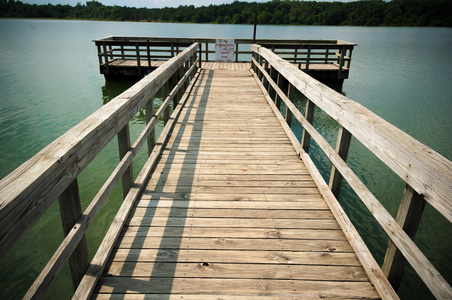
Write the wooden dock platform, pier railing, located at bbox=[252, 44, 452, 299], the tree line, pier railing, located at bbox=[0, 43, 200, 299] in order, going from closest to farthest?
pier railing, located at bbox=[0, 43, 200, 299] < pier railing, located at bbox=[252, 44, 452, 299] < the wooden dock platform < the tree line

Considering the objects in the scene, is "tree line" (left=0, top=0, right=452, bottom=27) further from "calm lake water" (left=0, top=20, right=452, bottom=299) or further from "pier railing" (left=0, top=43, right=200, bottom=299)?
"pier railing" (left=0, top=43, right=200, bottom=299)

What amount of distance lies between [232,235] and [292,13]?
116 meters

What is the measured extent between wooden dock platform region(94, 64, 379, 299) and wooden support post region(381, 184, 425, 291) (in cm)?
23

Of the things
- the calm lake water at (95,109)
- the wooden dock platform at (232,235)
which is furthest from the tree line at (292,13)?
the wooden dock platform at (232,235)

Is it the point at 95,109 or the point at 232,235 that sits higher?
the point at 232,235

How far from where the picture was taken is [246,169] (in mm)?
3779

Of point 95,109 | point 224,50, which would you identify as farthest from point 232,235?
point 224,50

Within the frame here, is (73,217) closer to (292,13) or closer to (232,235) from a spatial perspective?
(232,235)

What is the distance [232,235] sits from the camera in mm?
2551

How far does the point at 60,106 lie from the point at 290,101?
9.73m

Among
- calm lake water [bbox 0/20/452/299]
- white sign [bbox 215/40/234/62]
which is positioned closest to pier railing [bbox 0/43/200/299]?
calm lake water [bbox 0/20/452/299]

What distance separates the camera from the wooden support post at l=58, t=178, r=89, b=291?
167 centimetres

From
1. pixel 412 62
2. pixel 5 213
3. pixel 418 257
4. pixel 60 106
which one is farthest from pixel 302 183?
pixel 412 62

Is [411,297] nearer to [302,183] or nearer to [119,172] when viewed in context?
[302,183]
